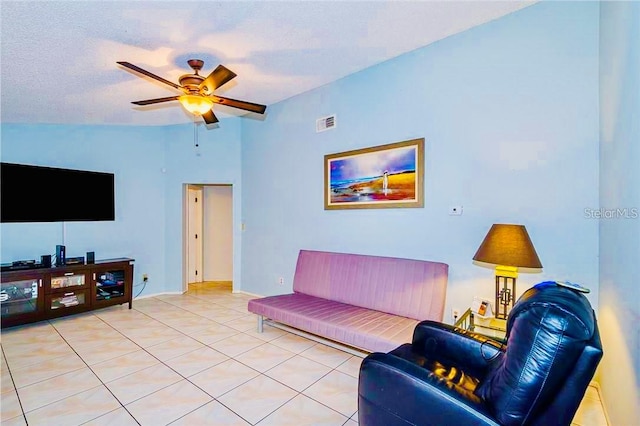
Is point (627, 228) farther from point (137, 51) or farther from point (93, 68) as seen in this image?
point (93, 68)


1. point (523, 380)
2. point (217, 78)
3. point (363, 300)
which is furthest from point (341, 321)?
point (217, 78)

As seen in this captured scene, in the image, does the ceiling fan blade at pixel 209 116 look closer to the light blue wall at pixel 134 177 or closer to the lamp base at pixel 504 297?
the light blue wall at pixel 134 177

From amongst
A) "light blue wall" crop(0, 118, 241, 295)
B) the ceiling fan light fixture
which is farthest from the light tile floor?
the ceiling fan light fixture

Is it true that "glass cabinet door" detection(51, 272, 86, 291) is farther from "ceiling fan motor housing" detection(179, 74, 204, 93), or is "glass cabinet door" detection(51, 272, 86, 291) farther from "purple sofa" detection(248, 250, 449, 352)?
"ceiling fan motor housing" detection(179, 74, 204, 93)

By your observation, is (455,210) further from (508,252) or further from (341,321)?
(341,321)

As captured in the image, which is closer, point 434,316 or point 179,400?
point 179,400

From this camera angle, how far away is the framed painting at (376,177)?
3137 millimetres

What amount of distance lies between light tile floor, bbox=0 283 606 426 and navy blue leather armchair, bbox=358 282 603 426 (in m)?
0.75

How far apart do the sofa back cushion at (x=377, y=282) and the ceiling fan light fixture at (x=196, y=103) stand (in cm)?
209

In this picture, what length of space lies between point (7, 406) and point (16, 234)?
271 centimetres

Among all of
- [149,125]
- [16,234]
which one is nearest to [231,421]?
[16,234]

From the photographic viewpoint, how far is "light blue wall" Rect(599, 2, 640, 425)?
1.47 m

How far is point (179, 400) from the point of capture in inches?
86.5

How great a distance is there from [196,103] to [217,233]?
12.8ft
